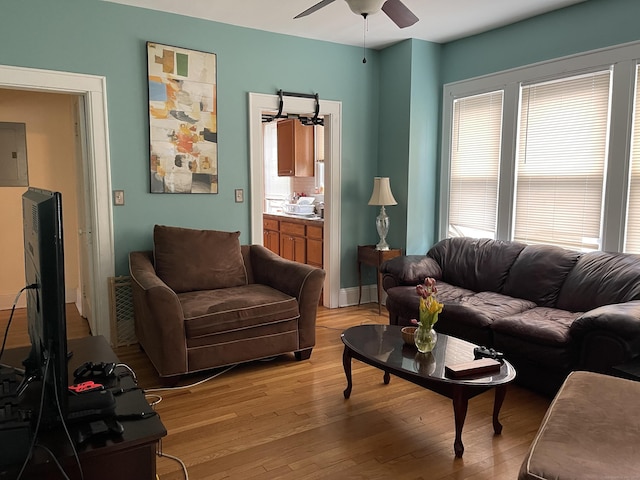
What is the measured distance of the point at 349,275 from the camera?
5.12 m

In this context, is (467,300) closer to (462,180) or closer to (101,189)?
(462,180)

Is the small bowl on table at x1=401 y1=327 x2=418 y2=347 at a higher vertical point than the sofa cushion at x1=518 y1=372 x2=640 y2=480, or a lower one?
lower

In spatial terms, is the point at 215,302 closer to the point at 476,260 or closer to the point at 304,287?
the point at 304,287

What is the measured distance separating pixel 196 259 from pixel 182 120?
1.18 meters

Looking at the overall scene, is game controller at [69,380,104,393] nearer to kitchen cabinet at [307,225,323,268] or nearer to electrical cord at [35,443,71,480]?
electrical cord at [35,443,71,480]

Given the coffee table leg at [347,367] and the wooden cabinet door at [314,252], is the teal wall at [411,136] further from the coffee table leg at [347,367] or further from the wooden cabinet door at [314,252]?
the coffee table leg at [347,367]

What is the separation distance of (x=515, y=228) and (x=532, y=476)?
10.3 ft

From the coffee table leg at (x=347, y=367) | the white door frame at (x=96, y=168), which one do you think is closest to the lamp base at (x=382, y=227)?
the coffee table leg at (x=347, y=367)

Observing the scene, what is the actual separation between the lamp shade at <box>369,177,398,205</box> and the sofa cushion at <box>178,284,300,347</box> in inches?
60.8

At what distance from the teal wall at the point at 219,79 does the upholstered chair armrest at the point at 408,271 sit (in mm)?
950

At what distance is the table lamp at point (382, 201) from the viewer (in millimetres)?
4684

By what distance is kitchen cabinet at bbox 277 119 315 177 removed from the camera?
651cm

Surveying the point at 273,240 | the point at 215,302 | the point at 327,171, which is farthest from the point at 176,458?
the point at 273,240

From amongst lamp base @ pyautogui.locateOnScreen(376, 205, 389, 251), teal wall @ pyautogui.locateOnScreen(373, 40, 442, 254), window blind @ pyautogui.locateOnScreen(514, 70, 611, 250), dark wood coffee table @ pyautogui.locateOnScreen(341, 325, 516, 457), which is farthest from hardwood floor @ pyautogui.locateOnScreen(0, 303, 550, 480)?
teal wall @ pyautogui.locateOnScreen(373, 40, 442, 254)
